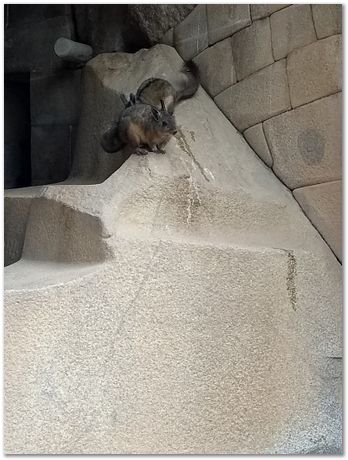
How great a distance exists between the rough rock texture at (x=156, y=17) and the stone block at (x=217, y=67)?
0.25 metres

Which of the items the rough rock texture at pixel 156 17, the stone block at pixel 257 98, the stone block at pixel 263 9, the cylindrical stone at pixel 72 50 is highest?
the rough rock texture at pixel 156 17

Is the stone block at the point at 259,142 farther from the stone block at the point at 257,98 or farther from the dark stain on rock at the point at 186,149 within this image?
the dark stain on rock at the point at 186,149

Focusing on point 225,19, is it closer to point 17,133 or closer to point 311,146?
point 311,146

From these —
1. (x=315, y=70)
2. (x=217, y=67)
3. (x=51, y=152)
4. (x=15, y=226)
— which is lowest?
(x=15, y=226)

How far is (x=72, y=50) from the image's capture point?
12.5ft

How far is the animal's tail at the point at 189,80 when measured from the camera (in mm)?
3348

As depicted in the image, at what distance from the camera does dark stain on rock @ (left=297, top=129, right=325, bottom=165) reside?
10.2ft

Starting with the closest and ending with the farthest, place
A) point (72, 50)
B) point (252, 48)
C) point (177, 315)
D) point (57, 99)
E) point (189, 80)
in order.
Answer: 1. point (177, 315)
2. point (252, 48)
3. point (189, 80)
4. point (72, 50)
5. point (57, 99)

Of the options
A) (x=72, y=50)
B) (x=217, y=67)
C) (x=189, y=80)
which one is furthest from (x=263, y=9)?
(x=72, y=50)

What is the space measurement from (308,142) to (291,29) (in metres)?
0.53

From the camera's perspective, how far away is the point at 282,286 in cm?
288

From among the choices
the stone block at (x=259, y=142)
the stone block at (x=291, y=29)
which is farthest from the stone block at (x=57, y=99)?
the stone block at (x=291, y=29)

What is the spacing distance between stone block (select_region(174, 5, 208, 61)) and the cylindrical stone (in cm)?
57

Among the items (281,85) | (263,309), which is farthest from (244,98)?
(263,309)
